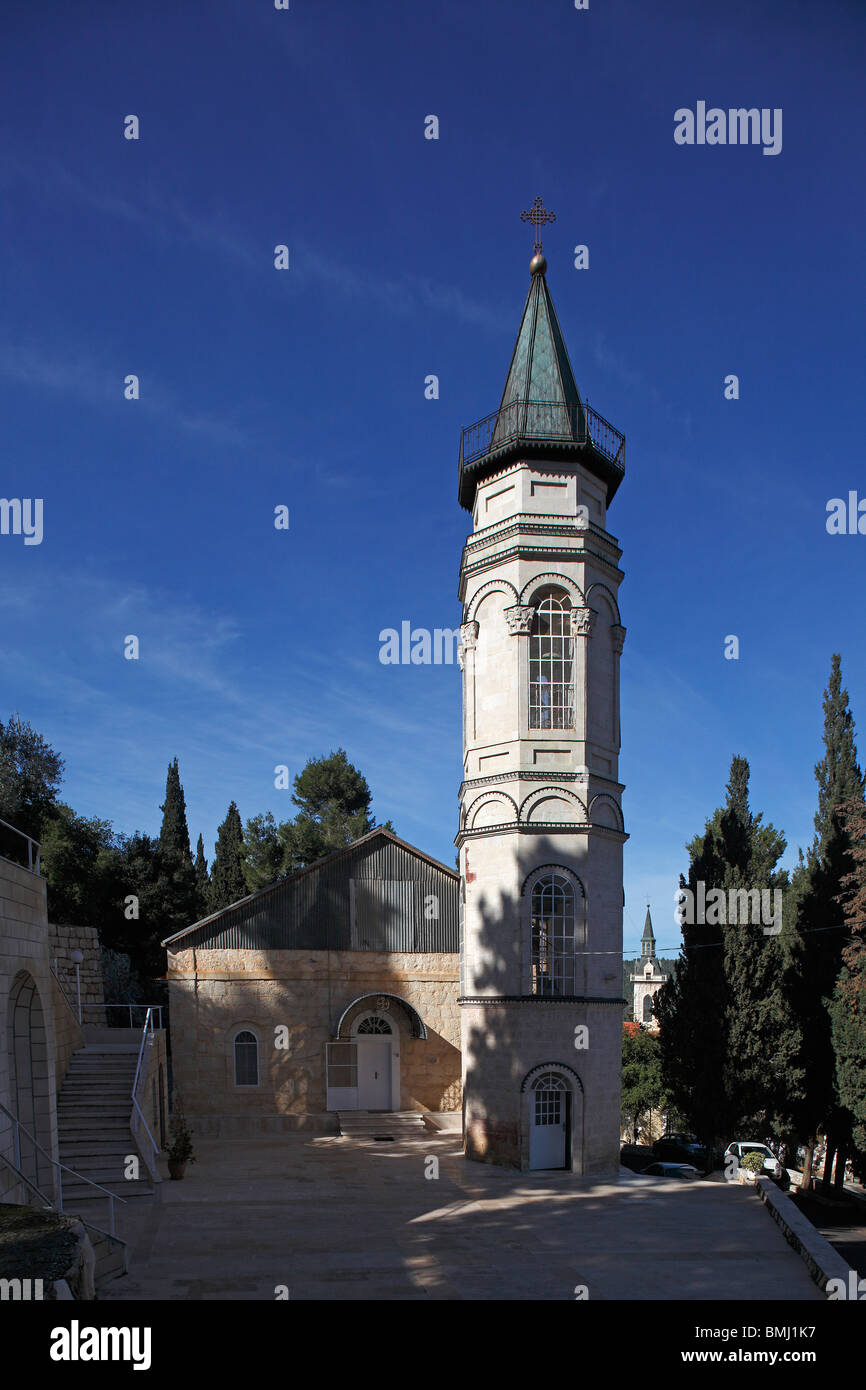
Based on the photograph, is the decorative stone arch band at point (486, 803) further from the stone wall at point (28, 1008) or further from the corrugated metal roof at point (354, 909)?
the stone wall at point (28, 1008)

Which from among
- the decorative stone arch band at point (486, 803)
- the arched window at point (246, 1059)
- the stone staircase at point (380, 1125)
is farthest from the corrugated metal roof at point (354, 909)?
the decorative stone arch band at point (486, 803)

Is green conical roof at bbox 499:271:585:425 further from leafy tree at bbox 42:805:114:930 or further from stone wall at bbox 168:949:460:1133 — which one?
leafy tree at bbox 42:805:114:930

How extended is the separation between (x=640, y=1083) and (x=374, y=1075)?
27473 millimetres

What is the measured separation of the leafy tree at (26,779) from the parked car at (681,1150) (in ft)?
79.6

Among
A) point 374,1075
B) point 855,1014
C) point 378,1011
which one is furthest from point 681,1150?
point 378,1011

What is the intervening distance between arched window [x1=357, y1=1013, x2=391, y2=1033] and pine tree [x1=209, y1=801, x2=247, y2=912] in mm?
15281

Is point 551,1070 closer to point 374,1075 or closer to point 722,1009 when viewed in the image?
point 722,1009

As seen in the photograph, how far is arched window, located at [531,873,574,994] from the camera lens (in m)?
22.9

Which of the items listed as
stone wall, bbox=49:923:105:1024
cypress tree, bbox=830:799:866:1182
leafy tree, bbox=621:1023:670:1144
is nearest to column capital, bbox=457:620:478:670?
cypress tree, bbox=830:799:866:1182

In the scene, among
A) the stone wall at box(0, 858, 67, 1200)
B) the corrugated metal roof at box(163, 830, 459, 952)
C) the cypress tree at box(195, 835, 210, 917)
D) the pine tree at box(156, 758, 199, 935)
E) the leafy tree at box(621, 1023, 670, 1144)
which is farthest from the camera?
the leafy tree at box(621, 1023, 670, 1144)

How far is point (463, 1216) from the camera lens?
17.3 m
